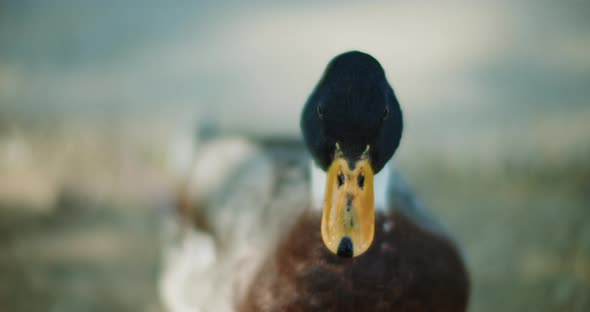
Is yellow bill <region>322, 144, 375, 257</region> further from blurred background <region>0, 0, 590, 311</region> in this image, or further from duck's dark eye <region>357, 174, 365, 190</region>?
blurred background <region>0, 0, 590, 311</region>

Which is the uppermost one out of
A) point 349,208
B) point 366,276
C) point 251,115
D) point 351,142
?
point 251,115

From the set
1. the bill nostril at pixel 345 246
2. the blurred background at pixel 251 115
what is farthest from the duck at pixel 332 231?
the blurred background at pixel 251 115

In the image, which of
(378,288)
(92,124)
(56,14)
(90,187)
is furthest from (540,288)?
(56,14)

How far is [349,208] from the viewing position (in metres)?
1.71

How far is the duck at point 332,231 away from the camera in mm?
1732

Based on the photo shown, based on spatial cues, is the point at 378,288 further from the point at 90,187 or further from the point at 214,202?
the point at 90,187

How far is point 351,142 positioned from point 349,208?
170 millimetres

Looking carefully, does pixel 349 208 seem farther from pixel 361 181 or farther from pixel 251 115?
pixel 251 115

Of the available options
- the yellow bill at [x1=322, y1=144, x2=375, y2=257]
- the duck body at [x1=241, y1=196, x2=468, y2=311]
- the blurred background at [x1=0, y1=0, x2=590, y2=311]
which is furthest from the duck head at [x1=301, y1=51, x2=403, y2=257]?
the blurred background at [x1=0, y1=0, x2=590, y2=311]

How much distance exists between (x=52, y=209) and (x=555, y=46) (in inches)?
124

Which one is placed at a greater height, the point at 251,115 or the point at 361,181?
the point at 251,115

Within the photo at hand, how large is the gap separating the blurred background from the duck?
634 mm

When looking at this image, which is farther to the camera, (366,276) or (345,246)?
(366,276)

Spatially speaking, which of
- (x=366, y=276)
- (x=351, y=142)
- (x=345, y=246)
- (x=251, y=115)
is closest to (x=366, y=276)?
(x=366, y=276)
